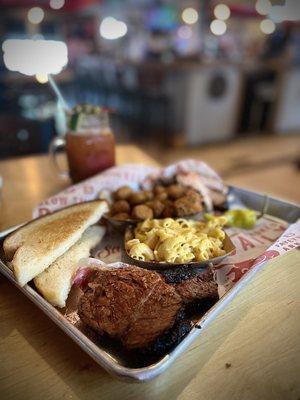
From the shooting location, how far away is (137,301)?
2.36 feet

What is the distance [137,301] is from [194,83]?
4.95 metres

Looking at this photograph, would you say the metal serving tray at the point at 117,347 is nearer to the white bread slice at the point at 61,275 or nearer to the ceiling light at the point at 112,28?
the white bread slice at the point at 61,275

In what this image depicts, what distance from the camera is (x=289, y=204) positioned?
128cm

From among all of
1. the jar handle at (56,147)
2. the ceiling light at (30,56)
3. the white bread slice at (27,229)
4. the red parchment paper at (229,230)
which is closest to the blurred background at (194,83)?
the jar handle at (56,147)

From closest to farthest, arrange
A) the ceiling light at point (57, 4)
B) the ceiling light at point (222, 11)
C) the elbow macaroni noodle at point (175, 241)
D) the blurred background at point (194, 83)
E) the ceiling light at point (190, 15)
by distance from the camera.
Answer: the elbow macaroni noodle at point (175, 241), the blurred background at point (194, 83), the ceiling light at point (57, 4), the ceiling light at point (222, 11), the ceiling light at point (190, 15)

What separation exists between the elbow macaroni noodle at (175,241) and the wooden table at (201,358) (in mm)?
157

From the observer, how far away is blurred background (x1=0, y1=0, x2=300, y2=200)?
16.0ft

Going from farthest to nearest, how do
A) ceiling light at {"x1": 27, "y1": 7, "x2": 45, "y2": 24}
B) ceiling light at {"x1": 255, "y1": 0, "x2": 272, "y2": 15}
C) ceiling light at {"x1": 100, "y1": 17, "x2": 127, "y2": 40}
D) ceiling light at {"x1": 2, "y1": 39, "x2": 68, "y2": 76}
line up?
1. ceiling light at {"x1": 27, "y1": 7, "x2": 45, "y2": 24}
2. ceiling light at {"x1": 100, "y1": 17, "x2": 127, "y2": 40}
3. ceiling light at {"x1": 255, "y1": 0, "x2": 272, "y2": 15}
4. ceiling light at {"x1": 2, "y1": 39, "x2": 68, "y2": 76}

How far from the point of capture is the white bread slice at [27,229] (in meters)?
0.99

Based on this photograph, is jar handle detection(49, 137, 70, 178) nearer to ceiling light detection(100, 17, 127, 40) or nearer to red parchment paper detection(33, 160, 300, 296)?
red parchment paper detection(33, 160, 300, 296)

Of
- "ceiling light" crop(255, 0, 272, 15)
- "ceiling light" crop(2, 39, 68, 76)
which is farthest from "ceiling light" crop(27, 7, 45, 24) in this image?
"ceiling light" crop(2, 39, 68, 76)

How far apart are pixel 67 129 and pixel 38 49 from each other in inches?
13.9

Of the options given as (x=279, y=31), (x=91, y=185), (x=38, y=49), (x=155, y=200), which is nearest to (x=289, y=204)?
(x=155, y=200)

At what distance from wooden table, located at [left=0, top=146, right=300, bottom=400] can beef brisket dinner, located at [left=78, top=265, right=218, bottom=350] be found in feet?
0.27
